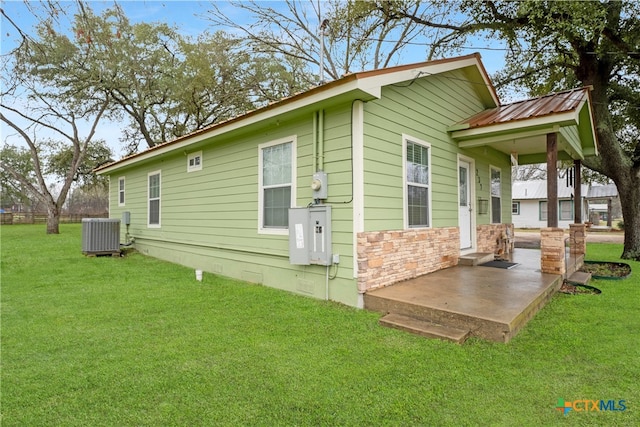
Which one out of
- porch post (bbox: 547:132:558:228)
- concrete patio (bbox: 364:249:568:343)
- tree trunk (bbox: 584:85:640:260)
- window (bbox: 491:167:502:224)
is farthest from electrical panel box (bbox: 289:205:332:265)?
tree trunk (bbox: 584:85:640:260)

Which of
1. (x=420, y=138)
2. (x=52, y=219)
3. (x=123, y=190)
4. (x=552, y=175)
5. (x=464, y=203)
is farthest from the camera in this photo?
(x=52, y=219)

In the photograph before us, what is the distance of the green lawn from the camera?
209cm

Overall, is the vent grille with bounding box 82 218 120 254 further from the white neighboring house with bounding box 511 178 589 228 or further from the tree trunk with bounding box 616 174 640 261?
the white neighboring house with bounding box 511 178 589 228

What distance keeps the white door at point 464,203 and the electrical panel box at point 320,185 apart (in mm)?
Result: 3288

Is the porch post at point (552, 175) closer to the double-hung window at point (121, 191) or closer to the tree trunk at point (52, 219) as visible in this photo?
the double-hung window at point (121, 191)

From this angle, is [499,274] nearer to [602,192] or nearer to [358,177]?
[358,177]

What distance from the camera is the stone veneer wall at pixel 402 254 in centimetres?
423

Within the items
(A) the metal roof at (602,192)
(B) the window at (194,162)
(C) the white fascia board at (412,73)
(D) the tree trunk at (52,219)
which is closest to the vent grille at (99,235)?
(B) the window at (194,162)

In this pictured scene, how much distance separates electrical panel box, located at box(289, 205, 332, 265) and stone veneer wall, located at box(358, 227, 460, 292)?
0.49 meters

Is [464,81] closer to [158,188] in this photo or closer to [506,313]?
[506,313]

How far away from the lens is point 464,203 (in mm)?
6762

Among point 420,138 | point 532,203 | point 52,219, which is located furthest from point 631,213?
point 52,219

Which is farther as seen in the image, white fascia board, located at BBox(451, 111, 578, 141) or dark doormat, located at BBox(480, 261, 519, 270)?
dark doormat, located at BBox(480, 261, 519, 270)

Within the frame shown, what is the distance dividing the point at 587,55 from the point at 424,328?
936cm
